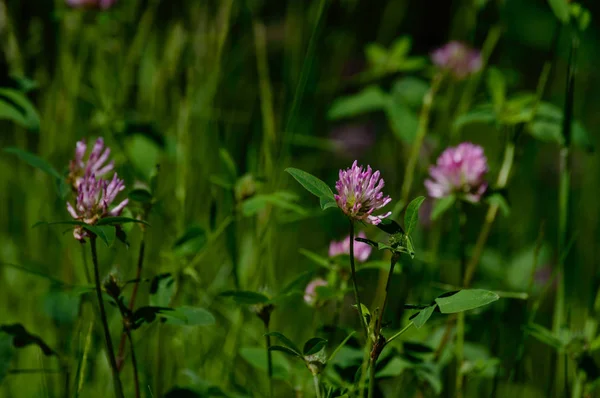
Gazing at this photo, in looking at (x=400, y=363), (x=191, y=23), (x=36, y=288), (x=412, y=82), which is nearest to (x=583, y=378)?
(x=400, y=363)

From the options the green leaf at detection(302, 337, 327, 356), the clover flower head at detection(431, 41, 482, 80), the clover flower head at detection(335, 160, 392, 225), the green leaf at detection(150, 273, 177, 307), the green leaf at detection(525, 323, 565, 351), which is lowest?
the green leaf at detection(525, 323, 565, 351)

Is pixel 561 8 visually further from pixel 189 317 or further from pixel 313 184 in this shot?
pixel 189 317

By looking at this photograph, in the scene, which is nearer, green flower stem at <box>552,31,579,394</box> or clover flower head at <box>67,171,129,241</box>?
clover flower head at <box>67,171,129,241</box>

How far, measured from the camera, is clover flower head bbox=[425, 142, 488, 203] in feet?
2.95

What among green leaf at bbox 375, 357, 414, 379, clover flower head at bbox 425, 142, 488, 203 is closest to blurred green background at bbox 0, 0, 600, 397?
green leaf at bbox 375, 357, 414, 379

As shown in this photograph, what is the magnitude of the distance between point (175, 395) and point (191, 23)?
987 millimetres

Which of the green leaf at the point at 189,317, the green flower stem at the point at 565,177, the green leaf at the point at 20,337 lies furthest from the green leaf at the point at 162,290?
the green flower stem at the point at 565,177

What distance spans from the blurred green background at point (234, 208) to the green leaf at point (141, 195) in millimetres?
19

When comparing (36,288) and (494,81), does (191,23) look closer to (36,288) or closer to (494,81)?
(36,288)

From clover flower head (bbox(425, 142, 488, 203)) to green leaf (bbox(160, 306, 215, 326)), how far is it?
36 centimetres

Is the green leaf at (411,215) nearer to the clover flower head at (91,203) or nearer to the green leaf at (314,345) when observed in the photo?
the green leaf at (314,345)

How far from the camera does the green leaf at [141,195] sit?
72 cm

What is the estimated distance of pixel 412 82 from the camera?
4.68 feet

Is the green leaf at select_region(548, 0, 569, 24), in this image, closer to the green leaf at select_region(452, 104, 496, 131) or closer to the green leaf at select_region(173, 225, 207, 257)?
the green leaf at select_region(452, 104, 496, 131)
